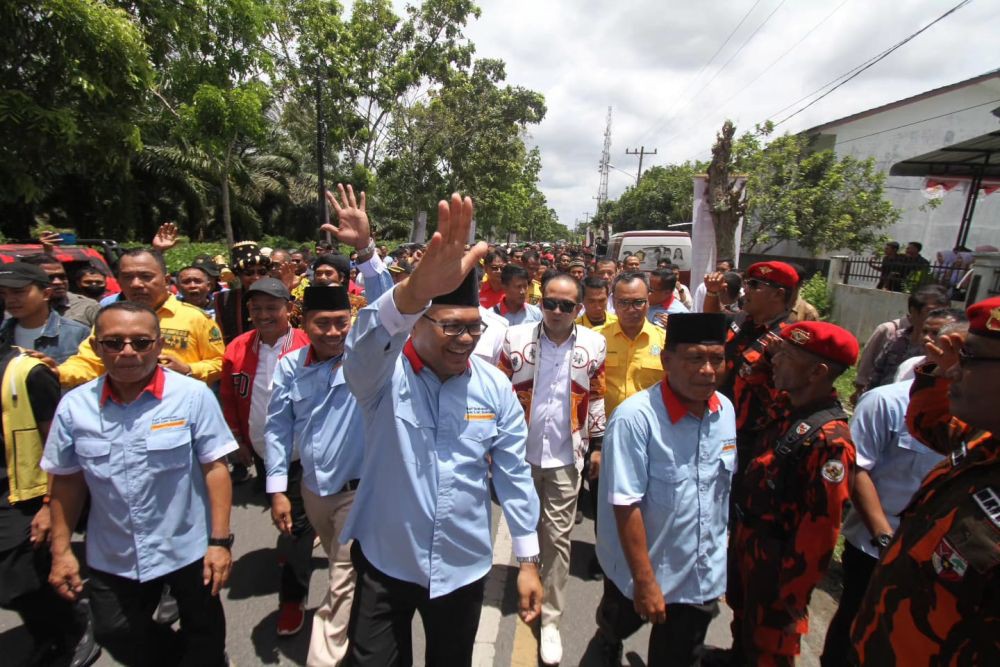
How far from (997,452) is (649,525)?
3.93ft

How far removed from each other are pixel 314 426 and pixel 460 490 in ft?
3.59

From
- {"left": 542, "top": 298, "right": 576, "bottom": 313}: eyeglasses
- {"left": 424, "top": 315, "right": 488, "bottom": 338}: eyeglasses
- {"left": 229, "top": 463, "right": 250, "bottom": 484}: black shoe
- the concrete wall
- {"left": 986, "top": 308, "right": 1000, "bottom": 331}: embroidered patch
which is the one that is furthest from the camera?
the concrete wall

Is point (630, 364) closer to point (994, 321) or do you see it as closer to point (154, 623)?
point (994, 321)

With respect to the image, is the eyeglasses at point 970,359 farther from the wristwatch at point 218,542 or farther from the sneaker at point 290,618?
the sneaker at point 290,618

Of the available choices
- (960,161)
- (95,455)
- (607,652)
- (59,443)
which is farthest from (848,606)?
(960,161)

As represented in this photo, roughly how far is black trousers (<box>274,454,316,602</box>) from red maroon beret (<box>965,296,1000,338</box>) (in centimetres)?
290

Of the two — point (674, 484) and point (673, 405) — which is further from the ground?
point (673, 405)

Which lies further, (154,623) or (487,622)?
(487,622)

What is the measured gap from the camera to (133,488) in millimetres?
2131

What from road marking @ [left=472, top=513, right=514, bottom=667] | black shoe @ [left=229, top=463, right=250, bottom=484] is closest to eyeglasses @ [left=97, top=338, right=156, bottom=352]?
road marking @ [left=472, top=513, right=514, bottom=667]

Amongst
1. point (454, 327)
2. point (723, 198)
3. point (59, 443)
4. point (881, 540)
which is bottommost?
point (881, 540)

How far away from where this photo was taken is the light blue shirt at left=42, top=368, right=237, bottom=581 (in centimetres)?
210

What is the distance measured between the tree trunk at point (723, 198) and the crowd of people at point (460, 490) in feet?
26.2

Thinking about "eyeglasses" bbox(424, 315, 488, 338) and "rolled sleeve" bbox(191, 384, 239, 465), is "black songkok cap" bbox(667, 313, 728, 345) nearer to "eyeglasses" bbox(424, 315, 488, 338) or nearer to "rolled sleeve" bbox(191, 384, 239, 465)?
"eyeglasses" bbox(424, 315, 488, 338)
